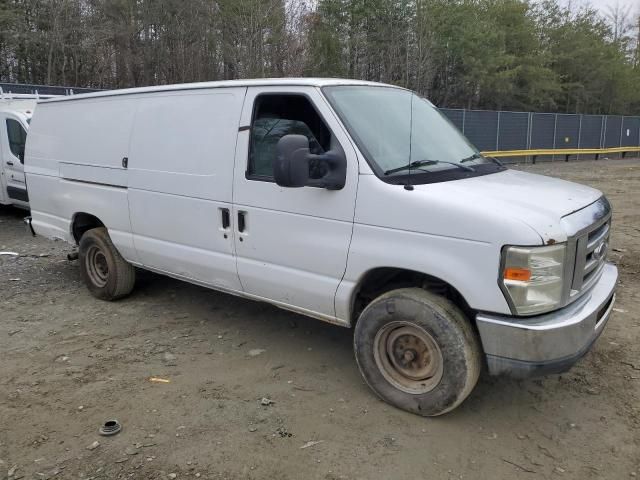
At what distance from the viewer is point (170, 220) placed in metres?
4.80

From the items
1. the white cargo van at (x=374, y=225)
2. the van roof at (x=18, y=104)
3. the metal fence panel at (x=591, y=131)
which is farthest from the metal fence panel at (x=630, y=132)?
the white cargo van at (x=374, y=225)

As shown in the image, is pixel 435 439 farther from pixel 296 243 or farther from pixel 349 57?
pixel 349 57

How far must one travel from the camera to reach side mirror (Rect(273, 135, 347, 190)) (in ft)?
11.5

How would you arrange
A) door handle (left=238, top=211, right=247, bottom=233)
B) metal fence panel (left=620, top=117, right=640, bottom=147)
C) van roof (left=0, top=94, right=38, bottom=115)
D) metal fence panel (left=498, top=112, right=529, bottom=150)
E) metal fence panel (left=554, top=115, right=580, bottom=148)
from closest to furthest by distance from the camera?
1. door handle (left=238, top=211, right=247, bottom=233)
2. van roof (left=0, top=94, right=38, bottom=115)
3. metal fence panel (left=498, top=112, right=529, bottom=150)
4. metal fence panel (left=554, top=115, right=580, bottom=148)
5. metal fence panel (left=620, top=117, right=640, bottom=147)

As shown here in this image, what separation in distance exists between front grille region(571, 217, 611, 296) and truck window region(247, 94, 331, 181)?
1.71 meters

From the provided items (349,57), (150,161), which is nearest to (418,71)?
(349,57)

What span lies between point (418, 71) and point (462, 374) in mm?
26147

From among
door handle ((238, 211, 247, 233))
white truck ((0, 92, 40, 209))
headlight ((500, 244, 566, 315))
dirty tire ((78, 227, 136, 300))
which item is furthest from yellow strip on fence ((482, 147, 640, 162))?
headlight ((500, 244, 566, 315))

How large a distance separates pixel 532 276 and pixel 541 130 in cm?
2544

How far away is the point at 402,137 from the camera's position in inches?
156

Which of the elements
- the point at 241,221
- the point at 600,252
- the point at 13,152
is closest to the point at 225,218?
the point at 241,221

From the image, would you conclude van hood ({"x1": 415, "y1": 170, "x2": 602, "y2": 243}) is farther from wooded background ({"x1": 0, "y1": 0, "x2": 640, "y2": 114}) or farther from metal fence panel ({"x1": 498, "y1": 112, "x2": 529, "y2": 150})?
metal fence panel ({"x1": 498, "y1": 112, "x2": 529, "y2": 150})

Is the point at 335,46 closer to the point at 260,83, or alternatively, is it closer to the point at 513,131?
the point at 513,131

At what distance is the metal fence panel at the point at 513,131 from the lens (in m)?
24.2
